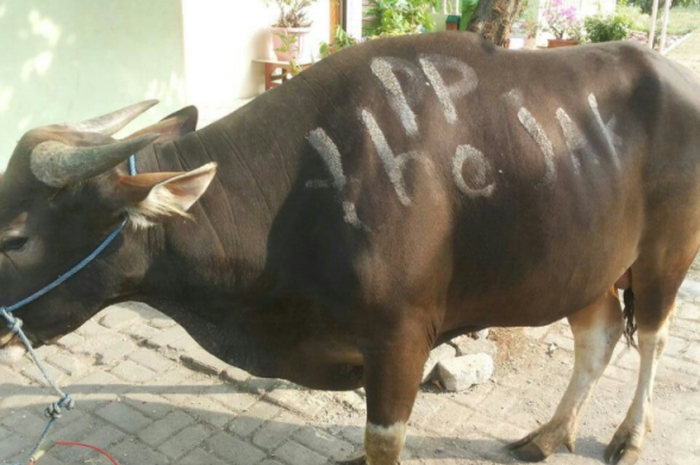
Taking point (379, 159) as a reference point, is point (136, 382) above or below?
below

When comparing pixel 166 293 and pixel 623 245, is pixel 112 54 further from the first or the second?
A: pixel 623 245

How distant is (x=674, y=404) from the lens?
4395 millimetres

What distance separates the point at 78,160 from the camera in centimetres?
249

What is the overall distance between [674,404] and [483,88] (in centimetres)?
254

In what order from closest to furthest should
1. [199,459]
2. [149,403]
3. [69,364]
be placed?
[199,459] → [149,403] → [69,364]

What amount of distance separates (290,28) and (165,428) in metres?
7.81

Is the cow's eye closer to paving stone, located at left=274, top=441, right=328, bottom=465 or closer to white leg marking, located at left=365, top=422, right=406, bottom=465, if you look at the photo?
white leg marking, located at left=365, top=422, right=406, bottom=465

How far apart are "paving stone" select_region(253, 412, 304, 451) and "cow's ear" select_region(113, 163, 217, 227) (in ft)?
A: 5.91

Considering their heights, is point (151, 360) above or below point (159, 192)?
below

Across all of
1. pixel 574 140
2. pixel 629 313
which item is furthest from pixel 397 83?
pixel 629 313

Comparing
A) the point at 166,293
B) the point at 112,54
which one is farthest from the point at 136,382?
the point at 112,54

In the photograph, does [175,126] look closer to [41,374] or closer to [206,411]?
[206,411]

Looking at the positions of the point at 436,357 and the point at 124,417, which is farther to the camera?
the point at 436,357

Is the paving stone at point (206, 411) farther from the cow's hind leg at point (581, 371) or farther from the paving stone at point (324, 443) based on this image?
the cow's hind leg at point (581, 371)
